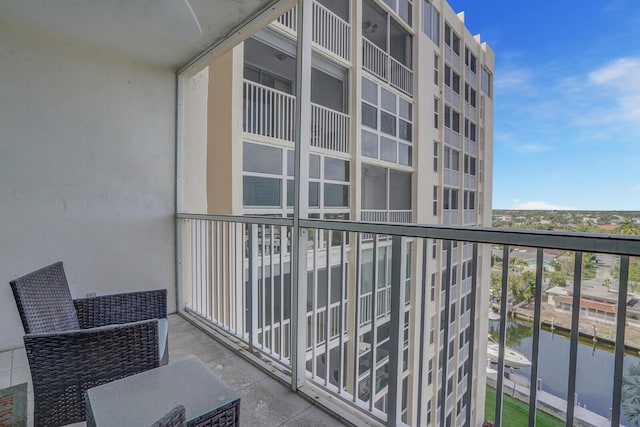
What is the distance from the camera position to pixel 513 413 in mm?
1808

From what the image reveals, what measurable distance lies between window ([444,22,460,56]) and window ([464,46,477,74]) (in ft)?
0.94

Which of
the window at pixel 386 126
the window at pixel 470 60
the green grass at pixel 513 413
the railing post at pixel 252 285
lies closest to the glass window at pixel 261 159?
the window at pixel 386 126

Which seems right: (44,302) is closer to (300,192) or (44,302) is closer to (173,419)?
(173,419)

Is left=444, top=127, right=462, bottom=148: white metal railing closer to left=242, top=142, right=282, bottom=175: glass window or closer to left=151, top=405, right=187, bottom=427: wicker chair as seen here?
left=242, top=142, right=282, bottom=175: glass window

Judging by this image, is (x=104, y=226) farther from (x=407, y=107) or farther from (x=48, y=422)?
(x=407, y=107)

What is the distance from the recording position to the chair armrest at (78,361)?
118 cm

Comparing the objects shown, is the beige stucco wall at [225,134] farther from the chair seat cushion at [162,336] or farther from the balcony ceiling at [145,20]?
the chair seat cushion at [162,336]

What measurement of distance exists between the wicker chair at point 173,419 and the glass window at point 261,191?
4.15m

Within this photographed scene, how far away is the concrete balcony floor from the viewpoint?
1678mm

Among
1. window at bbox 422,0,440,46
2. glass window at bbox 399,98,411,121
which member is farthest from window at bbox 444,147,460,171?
glass window at bbox 399,98,411,121

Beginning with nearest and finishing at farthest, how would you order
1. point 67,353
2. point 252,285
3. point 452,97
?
point 67,353 → point 252,285 → point 452,97

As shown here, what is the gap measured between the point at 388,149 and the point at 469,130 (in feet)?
12.5

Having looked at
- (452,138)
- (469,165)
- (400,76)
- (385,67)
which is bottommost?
(469,165)


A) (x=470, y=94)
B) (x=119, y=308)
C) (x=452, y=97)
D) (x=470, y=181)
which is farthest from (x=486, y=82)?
(x=119, y=308)
